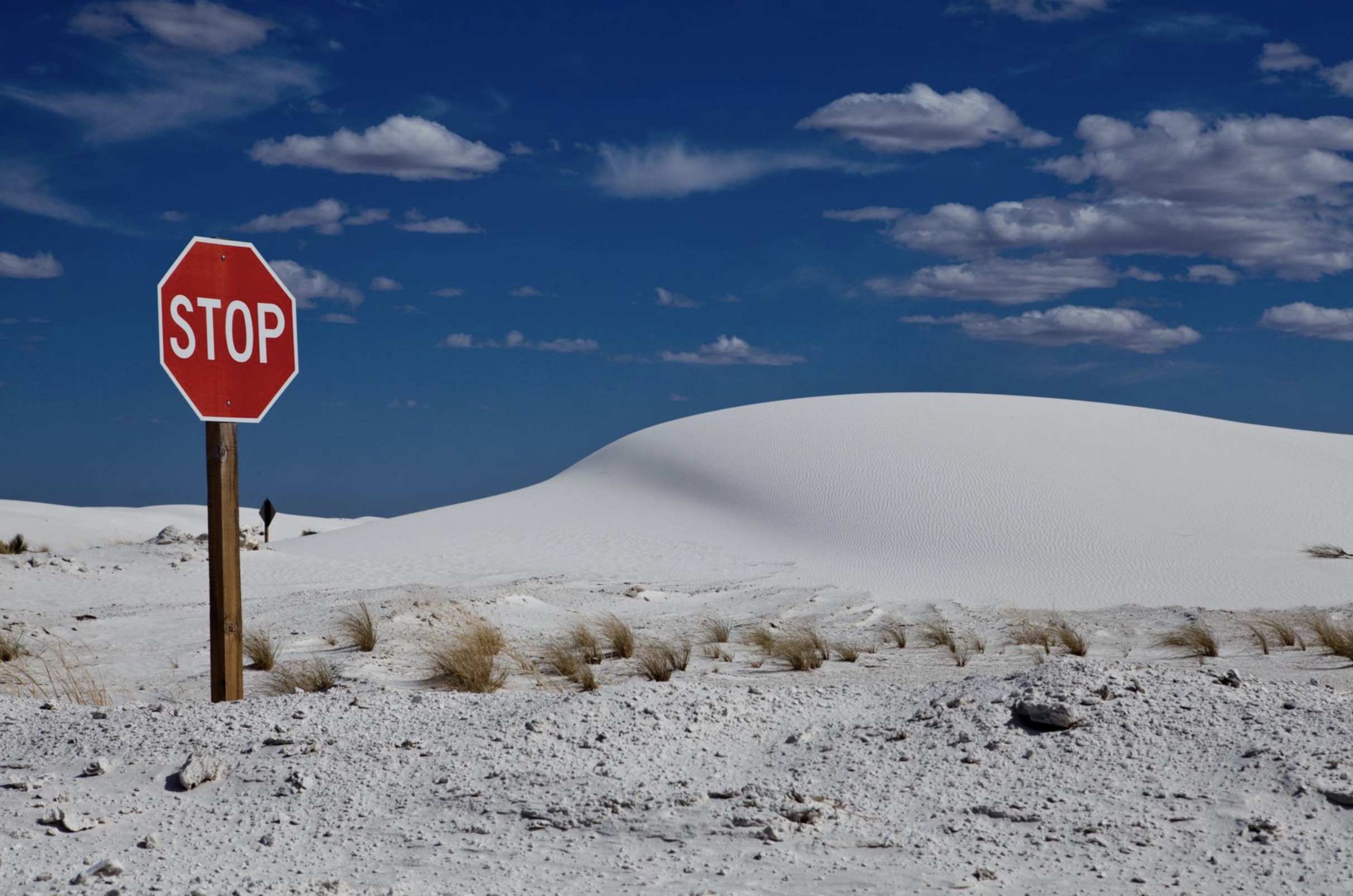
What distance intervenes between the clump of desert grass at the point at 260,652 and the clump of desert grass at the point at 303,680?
1.64 ft

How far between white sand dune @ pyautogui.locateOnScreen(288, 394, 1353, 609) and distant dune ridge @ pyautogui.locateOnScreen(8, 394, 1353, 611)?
0.23 feet

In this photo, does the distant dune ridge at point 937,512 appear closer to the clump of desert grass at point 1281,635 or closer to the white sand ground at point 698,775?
the clump of desert grass at point 1281,635

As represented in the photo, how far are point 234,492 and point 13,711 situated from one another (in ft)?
5.25

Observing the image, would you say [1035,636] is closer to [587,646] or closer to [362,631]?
[587,646]

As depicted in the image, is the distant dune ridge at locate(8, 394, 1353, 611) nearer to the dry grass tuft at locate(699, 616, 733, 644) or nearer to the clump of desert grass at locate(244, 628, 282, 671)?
the dry grass tuft at locate(699, 616, 733, 644)

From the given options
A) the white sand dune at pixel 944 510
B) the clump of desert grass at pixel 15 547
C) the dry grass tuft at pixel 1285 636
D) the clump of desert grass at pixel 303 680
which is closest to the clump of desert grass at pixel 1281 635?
the dry grass tuft at pixel 1285 636

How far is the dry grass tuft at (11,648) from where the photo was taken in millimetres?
9445

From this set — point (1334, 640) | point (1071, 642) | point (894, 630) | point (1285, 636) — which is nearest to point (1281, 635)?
point (1285, 636)

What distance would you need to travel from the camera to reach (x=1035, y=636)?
1029 cm

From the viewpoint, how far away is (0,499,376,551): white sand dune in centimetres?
3475

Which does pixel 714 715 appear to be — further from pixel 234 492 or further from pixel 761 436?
pixel 761 436

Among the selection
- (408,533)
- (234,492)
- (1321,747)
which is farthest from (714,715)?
(408,533)

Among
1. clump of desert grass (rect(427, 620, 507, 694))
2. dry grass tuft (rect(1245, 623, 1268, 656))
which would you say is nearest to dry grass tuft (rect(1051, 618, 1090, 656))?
dry grass tuft (rect(1245, 623, 1268, 656))

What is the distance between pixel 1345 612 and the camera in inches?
540
